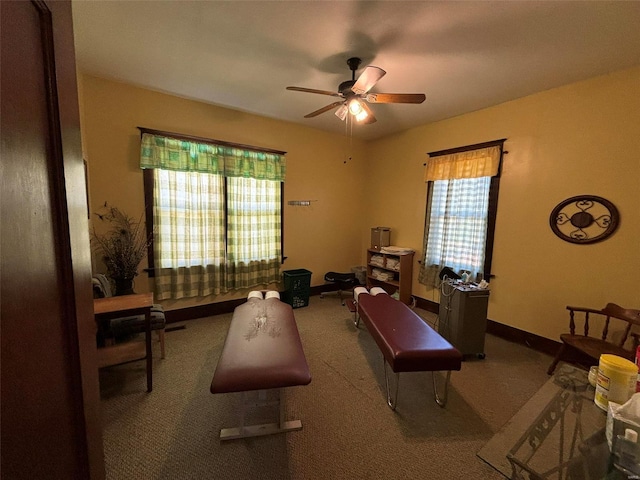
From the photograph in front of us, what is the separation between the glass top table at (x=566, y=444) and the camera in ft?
3.47

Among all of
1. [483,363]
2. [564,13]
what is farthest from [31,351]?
[483,363]

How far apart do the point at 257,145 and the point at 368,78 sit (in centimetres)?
210

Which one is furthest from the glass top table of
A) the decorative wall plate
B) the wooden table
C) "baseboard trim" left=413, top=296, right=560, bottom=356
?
the wooden table

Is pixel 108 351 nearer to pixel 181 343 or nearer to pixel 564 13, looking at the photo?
pixel 181 343

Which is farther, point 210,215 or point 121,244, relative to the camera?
point 210,215

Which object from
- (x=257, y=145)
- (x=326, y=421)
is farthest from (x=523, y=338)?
(x=257, y=145)

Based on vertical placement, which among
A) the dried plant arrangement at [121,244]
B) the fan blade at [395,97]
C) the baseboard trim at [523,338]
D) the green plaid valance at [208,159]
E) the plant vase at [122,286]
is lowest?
the baseboard trim at [523,338]

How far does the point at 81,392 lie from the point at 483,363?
2.97m

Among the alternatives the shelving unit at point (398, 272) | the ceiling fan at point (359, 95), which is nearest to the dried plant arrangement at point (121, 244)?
the ceiling fan at point (359, 95)

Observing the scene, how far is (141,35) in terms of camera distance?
1.94 meters

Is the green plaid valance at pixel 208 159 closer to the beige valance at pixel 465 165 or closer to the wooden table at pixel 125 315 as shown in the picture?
the wooden table at pixel 125 315

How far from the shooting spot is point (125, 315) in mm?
1863

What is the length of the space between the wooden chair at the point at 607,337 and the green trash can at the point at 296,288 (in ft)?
9.12

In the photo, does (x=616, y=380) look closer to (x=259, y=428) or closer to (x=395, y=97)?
(x=259, y=428)
